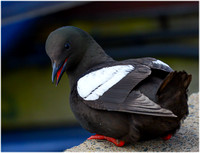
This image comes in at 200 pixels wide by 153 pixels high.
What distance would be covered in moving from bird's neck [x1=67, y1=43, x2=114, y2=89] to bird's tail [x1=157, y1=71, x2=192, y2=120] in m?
0.75

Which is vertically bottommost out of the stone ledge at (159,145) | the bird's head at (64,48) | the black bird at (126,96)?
the stone ledge at (159,145)

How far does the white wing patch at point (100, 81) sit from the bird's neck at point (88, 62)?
0.83ft

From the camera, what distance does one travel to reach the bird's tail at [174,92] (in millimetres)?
2314

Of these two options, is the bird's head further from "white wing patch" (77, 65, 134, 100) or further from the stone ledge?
the stone ledge

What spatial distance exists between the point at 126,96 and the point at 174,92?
339 millimetres

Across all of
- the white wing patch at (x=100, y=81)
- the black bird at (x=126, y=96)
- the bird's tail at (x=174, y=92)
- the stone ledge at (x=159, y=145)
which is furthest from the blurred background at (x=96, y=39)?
the bird's tail at (x=174, y=92)

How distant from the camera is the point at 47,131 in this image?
280 inches

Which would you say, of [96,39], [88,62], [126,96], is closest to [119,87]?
[126,96]

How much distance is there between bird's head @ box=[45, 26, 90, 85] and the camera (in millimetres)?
2789

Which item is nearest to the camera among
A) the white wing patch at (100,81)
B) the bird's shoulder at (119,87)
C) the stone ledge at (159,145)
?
the bird's shoulder at (119,87)

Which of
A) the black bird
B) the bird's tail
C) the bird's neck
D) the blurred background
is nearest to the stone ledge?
the black bird

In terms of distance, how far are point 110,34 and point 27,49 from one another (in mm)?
1817

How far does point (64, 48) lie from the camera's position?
9.25ft

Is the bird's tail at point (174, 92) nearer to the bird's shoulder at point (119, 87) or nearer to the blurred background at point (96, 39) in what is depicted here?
the bird's shoulder at point (119, 87)
